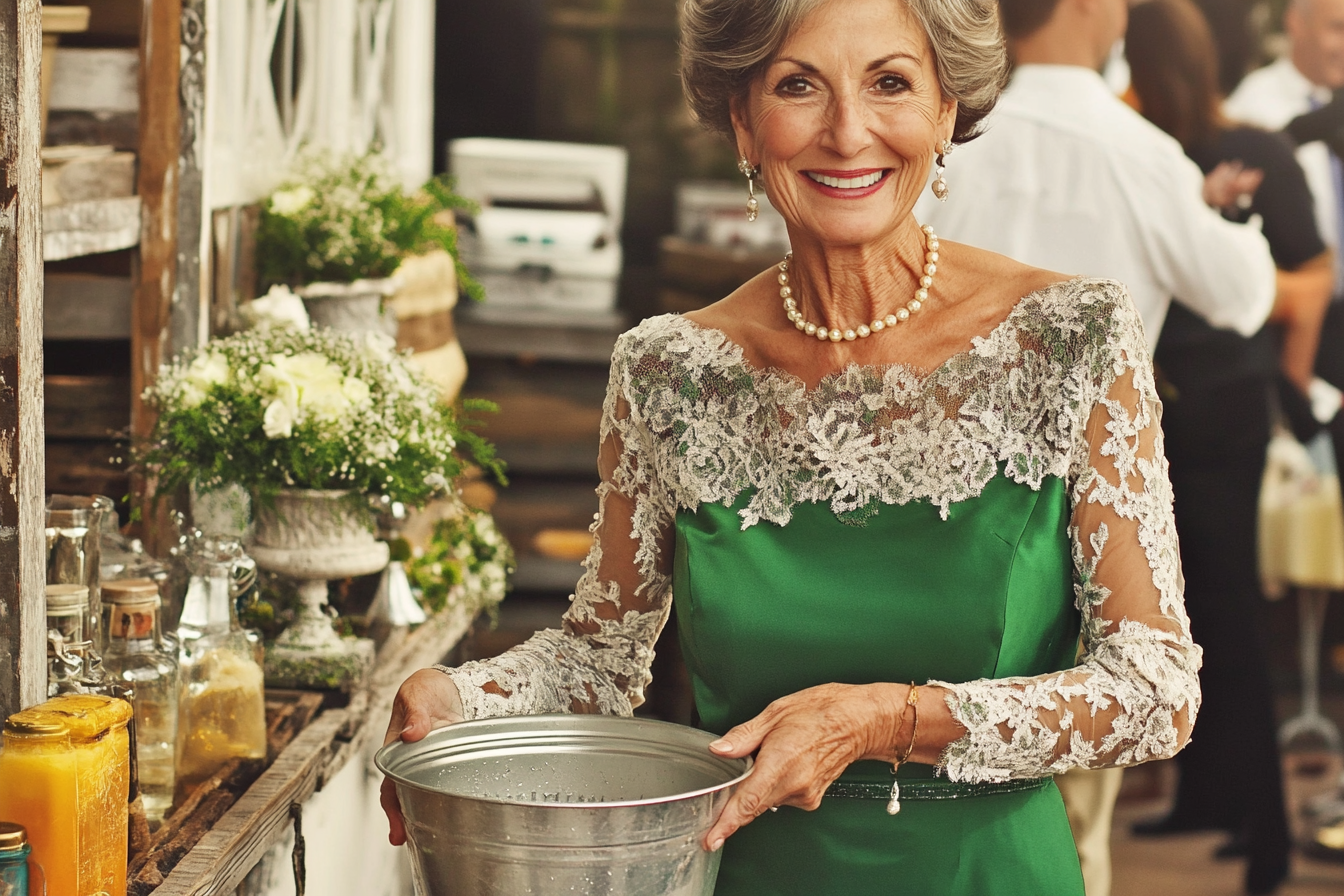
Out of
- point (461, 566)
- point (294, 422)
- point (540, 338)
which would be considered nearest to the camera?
point (294, 422)

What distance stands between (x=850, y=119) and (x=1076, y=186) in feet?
6.47

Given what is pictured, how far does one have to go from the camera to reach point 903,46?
4.90 ft

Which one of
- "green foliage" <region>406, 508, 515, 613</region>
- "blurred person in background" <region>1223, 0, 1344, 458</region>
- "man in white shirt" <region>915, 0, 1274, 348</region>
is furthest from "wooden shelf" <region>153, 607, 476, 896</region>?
"blurred person in background" <region>1223, 0, 1344, 458</region>

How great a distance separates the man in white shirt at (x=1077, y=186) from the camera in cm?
329

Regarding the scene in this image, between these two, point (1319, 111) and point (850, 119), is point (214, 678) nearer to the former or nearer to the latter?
point (850, 119)

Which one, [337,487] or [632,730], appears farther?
[337,487]

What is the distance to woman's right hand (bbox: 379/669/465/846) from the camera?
4.48 feet

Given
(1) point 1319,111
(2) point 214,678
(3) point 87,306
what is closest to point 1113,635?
(2) point 214,678

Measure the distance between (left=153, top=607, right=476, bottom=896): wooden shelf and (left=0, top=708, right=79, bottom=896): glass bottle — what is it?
0.26 metres

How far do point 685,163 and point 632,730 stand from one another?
17.3 ft

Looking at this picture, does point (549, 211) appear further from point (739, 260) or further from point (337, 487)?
point (337, 487)

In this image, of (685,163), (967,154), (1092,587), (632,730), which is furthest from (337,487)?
(685,163)

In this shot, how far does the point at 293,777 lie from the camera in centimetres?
189

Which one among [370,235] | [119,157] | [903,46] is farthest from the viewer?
[370,235]
